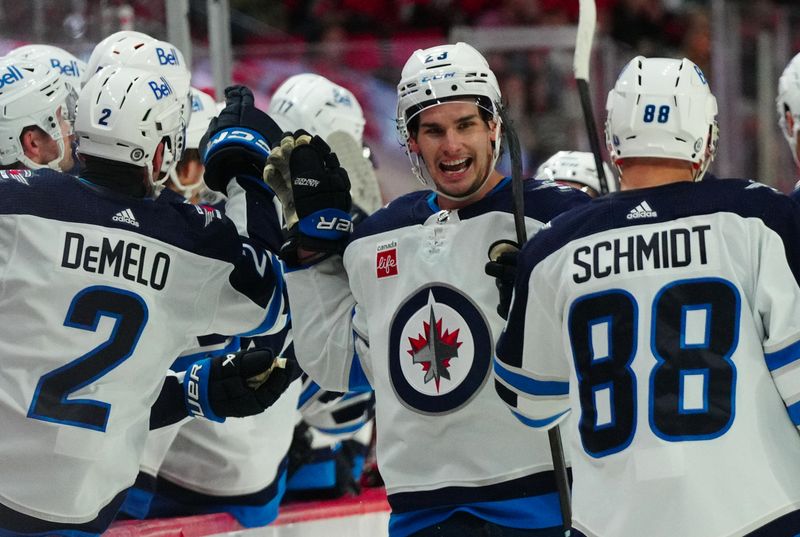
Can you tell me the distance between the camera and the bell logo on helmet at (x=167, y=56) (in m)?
3.90

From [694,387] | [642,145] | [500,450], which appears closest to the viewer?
[694,387]

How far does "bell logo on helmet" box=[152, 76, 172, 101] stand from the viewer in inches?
131

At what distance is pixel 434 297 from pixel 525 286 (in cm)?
29

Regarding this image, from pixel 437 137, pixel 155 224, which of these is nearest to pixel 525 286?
pixel 437 137

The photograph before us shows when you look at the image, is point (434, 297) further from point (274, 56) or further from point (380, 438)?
point (274, 56)

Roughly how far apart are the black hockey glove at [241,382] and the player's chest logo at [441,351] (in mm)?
515

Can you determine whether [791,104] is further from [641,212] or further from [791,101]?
[641,212]

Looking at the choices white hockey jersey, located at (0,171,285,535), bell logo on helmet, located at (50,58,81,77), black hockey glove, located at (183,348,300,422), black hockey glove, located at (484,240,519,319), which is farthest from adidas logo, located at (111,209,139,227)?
bell logo on helmet, located at (50,58,81,77)

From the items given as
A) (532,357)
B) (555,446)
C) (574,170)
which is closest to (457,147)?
(532,357)

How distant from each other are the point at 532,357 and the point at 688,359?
1.22ft

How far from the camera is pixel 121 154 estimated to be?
3268 mm

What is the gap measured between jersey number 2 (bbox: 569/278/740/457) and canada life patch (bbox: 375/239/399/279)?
0.58 meters

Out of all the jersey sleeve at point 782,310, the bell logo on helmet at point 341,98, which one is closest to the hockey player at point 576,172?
the bell logo on helmet at point 341,98

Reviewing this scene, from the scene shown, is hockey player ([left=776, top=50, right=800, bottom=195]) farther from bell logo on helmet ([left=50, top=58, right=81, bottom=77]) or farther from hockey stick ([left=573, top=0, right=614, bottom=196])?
bell logo on helmet ([left=50, top=58, right=81, bottom=77])
